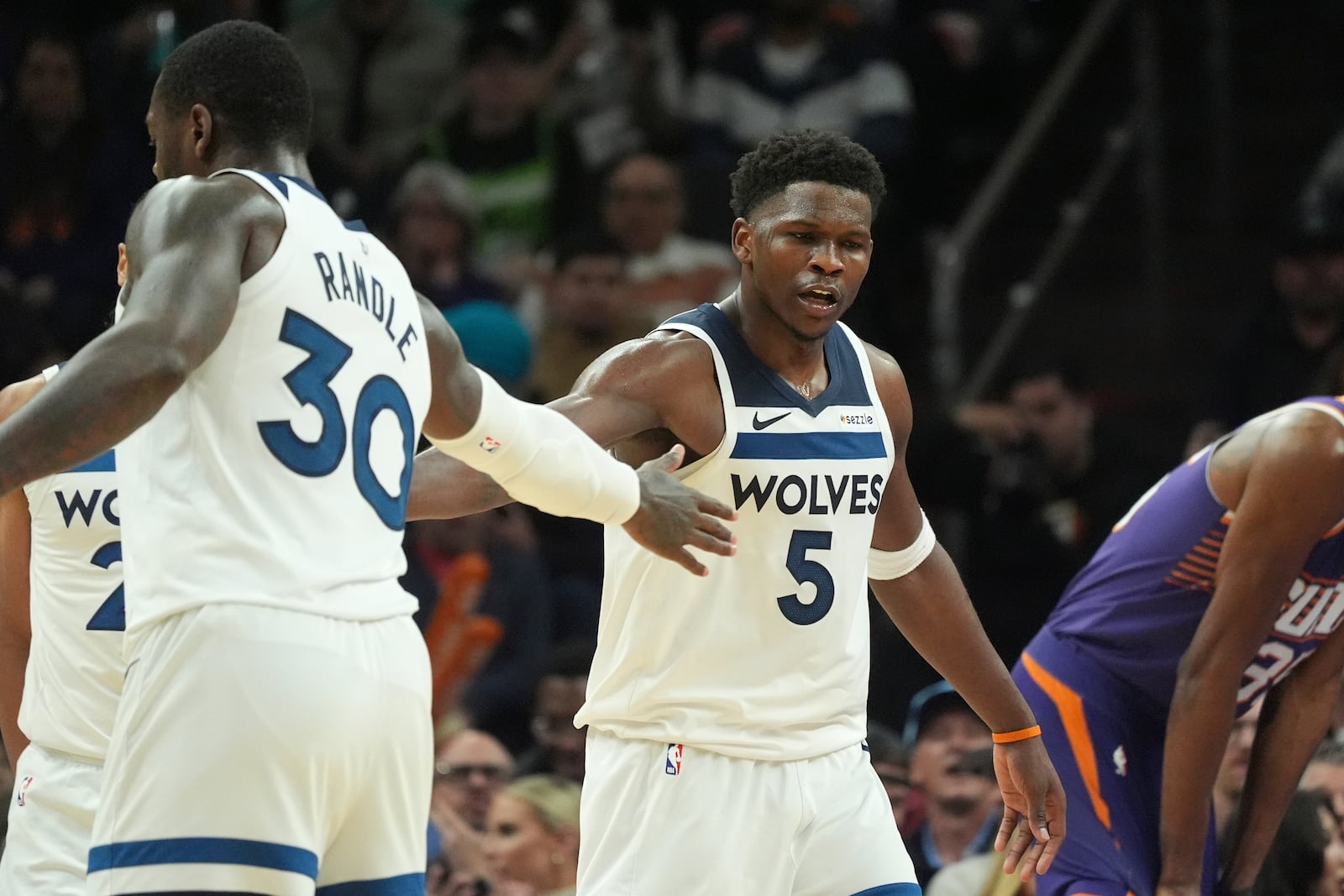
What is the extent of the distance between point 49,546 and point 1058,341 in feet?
23.3

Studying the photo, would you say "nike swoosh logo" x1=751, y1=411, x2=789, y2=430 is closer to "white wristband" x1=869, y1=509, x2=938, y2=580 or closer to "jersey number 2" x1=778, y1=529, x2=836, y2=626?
"jersey number 2" x1=778, y1=529, x2=836, y2=626

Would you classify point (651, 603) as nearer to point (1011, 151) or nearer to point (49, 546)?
point (49, 546)

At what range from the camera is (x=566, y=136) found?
33.4 ft

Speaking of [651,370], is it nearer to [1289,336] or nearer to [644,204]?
[644,204]

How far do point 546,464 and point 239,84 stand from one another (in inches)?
37.3

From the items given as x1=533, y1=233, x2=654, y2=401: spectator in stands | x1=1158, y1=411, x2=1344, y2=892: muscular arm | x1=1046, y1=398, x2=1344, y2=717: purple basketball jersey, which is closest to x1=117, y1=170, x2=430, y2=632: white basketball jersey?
x1=1158, y1=411, x2=1344, y2=892: muscular arm

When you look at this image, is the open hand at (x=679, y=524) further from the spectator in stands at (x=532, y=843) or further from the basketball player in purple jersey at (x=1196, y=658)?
the spectator in stands at (x=532, y=843)

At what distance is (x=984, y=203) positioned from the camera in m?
10.1

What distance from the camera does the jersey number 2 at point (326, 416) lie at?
3377 mm

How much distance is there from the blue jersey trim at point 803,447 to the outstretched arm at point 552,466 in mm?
549

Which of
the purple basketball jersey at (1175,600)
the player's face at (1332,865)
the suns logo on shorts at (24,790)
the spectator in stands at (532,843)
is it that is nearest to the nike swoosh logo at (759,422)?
the purple basketball jersey at (1175,600)

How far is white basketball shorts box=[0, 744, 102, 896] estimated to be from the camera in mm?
4578

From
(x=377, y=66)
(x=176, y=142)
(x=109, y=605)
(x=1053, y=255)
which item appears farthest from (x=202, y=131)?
(x=1053, y=255)

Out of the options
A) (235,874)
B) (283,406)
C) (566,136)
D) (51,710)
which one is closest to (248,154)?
(283,406)
